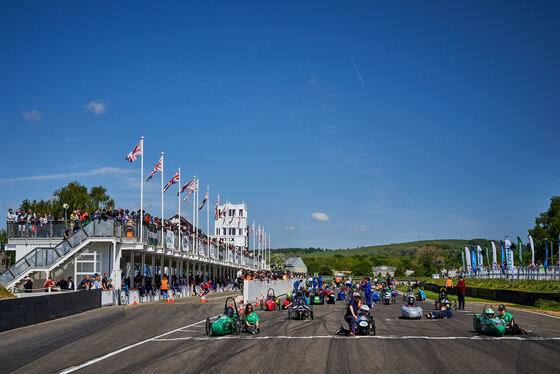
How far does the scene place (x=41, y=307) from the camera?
25250 millimetres

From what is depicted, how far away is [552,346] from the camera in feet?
53.9

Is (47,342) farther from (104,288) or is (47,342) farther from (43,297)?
(104,288)

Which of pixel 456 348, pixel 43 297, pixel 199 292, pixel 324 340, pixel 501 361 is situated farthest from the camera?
pixel 199 292

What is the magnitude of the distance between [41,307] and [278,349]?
13420 mm

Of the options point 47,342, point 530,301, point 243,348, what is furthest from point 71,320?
point 530,301

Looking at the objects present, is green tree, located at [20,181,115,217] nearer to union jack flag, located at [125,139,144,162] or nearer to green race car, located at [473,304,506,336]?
union jack flag, located at [125,139,144,162]

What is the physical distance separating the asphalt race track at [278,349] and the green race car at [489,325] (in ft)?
1.70

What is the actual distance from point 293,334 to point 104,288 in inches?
775

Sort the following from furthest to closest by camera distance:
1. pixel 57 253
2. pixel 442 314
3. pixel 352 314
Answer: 1. pixel 57 253
2. pixel 442 314
3. pixel 352 314

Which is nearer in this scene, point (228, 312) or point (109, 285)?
point (228, 312)

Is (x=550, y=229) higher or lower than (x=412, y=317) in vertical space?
higher

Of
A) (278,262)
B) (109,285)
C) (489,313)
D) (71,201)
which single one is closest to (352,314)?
(489,313)

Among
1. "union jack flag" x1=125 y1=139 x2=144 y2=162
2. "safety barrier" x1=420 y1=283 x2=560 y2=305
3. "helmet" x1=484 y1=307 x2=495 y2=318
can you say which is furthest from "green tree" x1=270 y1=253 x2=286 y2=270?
"helmet" x1=484 y1=307 x2=495 y2=318

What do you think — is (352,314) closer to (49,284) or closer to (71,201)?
(49,284)
